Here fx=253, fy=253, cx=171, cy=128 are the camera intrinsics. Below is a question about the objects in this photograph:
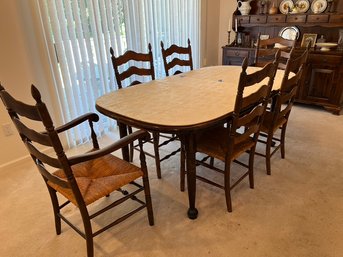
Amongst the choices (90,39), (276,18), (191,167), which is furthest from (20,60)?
(276,18)

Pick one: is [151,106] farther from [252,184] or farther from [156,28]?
[156,28]

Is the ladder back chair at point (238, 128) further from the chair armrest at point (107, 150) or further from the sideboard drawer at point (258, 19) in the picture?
the sideboard drawer at point (258, 19)

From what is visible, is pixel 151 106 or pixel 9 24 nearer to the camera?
pixel 151 106

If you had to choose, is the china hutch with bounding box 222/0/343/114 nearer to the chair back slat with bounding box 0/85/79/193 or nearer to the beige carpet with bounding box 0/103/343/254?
the beige carpet with bounding box 0/103/343/254

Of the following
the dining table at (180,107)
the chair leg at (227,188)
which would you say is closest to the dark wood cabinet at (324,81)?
the dining table at (180,107)

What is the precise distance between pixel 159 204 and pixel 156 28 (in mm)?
2466

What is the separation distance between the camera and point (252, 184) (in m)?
2.07

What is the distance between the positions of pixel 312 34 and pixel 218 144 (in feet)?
9.48

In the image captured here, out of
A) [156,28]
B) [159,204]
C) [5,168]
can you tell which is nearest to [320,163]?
[159,204]

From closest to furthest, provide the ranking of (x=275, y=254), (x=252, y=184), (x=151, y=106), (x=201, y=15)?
1. (x=275, y=254)
2. (x=151, y=106)
3. (x=252, y=184)
4. (x=201, y=15)

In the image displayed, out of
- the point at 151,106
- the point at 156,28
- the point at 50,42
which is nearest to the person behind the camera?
the point at 151,106

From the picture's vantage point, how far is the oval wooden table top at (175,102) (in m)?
1.51

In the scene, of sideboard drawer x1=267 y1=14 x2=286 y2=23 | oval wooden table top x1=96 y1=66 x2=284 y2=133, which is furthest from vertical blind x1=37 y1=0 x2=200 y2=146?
sideboard drawer x1=267 y1=14 x2=286 y2=23

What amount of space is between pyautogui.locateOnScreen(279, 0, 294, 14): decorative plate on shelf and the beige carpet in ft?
7.97
